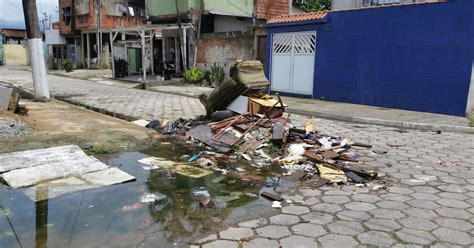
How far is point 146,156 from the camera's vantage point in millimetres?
6570

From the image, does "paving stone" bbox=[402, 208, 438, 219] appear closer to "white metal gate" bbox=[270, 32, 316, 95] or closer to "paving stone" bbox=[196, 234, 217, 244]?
"paving stone" bbox=[196, 234, 217, 244]

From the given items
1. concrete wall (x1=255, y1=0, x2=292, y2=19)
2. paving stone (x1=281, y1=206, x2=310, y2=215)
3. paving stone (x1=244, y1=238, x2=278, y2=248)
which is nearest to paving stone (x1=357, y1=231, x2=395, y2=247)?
paving stone (x1=281, y1=206, x2=310, y2=215)

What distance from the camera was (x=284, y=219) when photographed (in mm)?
3947

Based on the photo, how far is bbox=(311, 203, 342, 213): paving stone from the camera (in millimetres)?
4207

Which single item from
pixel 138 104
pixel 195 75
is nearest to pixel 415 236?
pixel 138 104

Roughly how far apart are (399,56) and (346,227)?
31.9ft

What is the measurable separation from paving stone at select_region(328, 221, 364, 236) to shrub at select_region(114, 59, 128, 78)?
22581 mm

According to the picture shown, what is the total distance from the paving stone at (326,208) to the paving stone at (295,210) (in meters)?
0.11

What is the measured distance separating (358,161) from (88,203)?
4.22 meters

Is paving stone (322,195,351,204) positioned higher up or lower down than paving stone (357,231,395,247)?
lower down

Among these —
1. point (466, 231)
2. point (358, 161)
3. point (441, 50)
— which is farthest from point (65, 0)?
point (466, 231)

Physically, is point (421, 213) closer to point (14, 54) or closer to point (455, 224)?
point (455, 224)

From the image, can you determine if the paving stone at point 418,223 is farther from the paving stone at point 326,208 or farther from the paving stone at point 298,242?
the paving stone at point 298,242

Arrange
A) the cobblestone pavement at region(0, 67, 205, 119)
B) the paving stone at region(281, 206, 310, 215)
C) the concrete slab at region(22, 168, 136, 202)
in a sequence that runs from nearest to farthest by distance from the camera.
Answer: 1. the paving stone at region(281, 206, 310, 215)
2. the concrete slab at region(22, 168, 136, 202)
3. the cobblestone pavement at region(0, 67, 205, 119)
